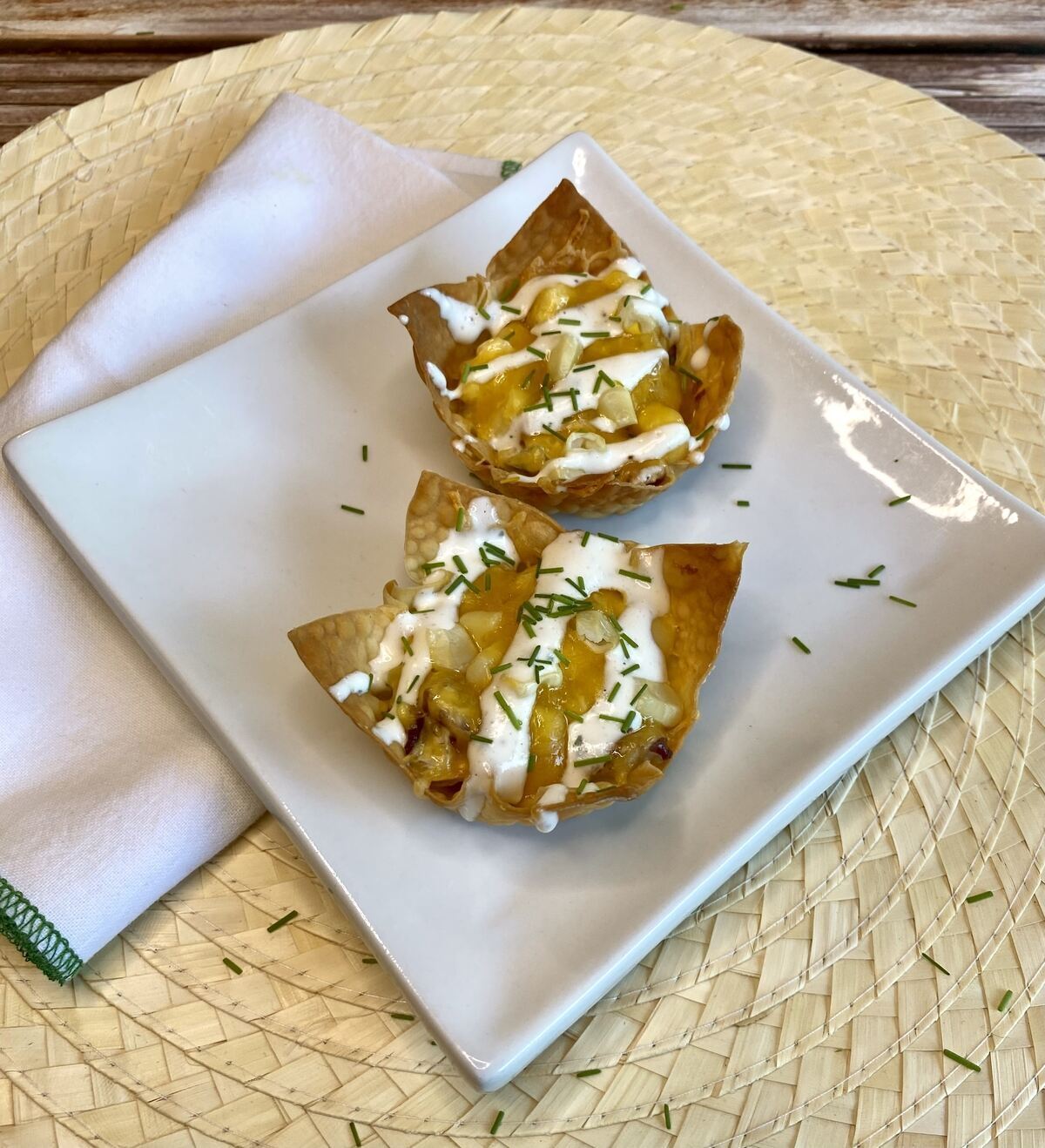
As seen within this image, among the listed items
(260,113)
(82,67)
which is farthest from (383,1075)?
(82,67)

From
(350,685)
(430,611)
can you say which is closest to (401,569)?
(430,611)

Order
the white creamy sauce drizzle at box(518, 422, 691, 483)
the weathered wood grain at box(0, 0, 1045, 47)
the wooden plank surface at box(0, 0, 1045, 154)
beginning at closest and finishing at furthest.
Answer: the white creamy sauce drizzle at box(518, 422, 691, 483)
the wooden plank surface at box(0, 0, 1045, 154)
the weathered wood grain at box(0, 0, 1045, 47)

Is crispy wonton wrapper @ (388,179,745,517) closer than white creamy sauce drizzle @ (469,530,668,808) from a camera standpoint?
No

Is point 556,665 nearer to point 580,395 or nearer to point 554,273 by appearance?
point 580,395

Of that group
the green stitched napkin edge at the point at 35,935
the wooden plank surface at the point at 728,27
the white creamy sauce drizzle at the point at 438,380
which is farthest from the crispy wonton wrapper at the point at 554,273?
the wooden plank surface at the point at 728,27

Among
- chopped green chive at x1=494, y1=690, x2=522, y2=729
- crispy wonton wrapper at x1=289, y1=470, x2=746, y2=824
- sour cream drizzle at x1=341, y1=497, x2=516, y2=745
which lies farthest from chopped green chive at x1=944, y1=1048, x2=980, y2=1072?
sour cream drizzle at x1=341, y1=497, x2=516, y2=745

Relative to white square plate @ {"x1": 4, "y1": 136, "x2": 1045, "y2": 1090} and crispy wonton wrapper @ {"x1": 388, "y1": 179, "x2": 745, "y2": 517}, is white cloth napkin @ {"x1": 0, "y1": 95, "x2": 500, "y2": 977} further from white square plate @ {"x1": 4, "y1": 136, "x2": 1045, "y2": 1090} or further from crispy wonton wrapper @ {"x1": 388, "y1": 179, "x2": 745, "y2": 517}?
crispy wonton wrapper @ {"x1": 388, "y1": 179, "x2": 745, "y2": 517}
